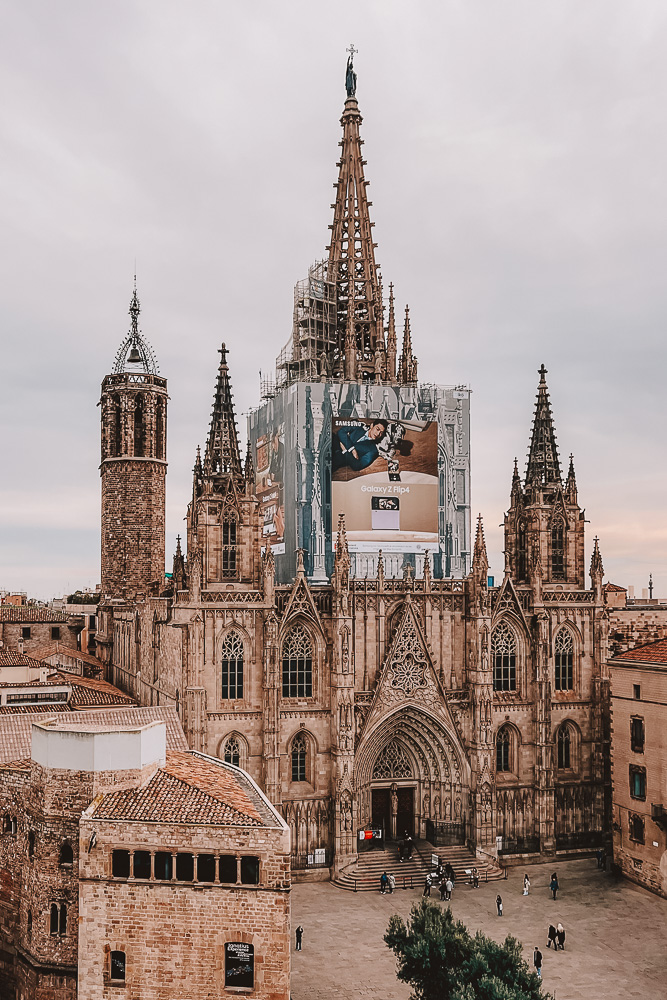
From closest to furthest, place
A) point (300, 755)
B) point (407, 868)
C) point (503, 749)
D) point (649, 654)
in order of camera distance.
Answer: point (407, 868) → point (649, 654) → point (300, 755) → point (503, 749)

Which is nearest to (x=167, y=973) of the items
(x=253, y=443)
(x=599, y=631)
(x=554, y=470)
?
(x=599, y=631)

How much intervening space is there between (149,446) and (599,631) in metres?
35.4

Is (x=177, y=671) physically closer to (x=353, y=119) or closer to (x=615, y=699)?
(x=615, y=699)

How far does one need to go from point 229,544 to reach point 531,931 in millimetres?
21729

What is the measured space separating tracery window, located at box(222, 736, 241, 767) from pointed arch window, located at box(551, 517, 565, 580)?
19.1m

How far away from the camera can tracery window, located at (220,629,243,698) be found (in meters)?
43.4

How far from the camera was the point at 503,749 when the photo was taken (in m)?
47.5

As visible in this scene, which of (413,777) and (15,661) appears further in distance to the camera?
(15,661)

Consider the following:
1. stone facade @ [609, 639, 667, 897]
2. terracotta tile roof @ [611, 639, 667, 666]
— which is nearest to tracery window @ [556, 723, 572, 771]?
stone facade @ [609, 639, 667, 897]

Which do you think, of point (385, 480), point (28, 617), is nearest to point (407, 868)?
point (385, 480)

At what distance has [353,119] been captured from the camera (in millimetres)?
60406

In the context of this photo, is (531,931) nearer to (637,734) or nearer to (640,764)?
(640,764)

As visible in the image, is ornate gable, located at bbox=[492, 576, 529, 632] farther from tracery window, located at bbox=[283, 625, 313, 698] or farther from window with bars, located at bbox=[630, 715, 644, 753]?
tracery window, located at bbox=[283, 625, 313, 698]

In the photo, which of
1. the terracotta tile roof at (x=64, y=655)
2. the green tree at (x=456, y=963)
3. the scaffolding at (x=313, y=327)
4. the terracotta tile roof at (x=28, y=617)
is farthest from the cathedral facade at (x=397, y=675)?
the terracotta tile roof at (x=28, y=617)
